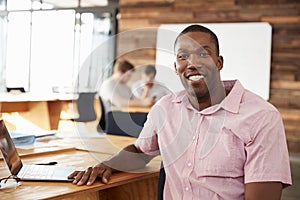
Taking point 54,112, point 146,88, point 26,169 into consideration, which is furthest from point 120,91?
point 26,169

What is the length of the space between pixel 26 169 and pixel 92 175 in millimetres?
260

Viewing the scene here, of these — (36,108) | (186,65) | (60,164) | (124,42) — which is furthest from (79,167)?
(124,42)

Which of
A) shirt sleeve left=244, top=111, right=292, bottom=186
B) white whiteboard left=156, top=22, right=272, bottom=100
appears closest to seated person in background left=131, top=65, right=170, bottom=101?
white whiteboard left=156, top=22, right=272, bottom=100

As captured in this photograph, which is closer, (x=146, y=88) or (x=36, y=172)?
(x=36, y=172)

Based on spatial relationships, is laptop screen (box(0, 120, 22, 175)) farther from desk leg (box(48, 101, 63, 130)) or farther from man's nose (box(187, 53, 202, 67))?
desk leg (box(48, 101, 63, 130))

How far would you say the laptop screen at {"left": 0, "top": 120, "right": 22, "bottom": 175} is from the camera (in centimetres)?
153

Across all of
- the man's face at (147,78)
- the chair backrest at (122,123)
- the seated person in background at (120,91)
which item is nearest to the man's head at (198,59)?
the chair backrest at (122,123)

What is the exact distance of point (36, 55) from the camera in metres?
7.73

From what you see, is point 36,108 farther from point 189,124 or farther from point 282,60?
point 189,124

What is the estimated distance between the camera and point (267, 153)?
1431mm

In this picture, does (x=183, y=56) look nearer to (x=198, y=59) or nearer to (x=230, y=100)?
(x=198, y=59)

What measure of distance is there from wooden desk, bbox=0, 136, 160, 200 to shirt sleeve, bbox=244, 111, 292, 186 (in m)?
0.47

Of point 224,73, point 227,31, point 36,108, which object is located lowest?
point 36,108

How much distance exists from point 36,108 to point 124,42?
2.04m
